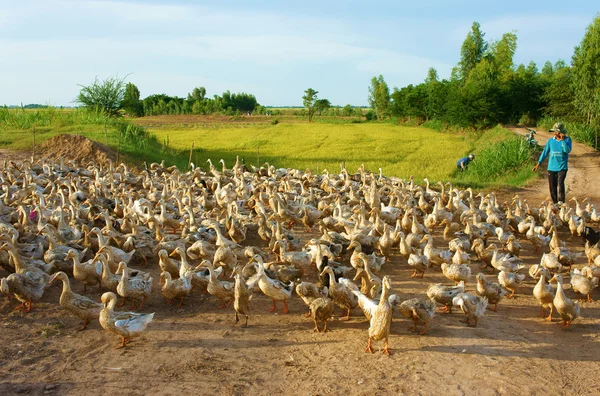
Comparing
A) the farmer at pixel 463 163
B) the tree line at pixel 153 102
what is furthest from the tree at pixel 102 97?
the farmer at pixel 463 163

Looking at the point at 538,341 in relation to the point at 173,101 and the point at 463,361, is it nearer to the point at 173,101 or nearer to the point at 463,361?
the point at 463,361

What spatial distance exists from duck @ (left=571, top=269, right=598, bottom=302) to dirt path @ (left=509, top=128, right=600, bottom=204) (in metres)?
9.08

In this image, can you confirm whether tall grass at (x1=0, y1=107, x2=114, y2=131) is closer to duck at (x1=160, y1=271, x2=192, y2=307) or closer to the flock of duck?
the flock of duck

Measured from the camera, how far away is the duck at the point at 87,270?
9.03m

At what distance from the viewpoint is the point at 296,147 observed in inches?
1533

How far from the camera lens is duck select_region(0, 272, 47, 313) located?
332 inches

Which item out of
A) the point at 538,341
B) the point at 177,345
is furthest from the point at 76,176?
the point at 538,341

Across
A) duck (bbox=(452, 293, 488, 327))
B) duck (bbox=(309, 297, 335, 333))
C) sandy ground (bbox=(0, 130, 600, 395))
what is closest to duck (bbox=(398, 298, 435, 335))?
sandy ground (bbox=(0, 130, 600, 395))

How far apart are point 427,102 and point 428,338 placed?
59113 mm

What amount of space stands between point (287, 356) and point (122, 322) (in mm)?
2400

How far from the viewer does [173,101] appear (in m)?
83.7

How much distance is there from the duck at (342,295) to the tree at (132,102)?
30.1m

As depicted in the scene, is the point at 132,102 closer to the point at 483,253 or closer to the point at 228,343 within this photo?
the point at 483,253

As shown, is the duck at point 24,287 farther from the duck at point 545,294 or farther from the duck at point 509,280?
the duck at point 545,294
